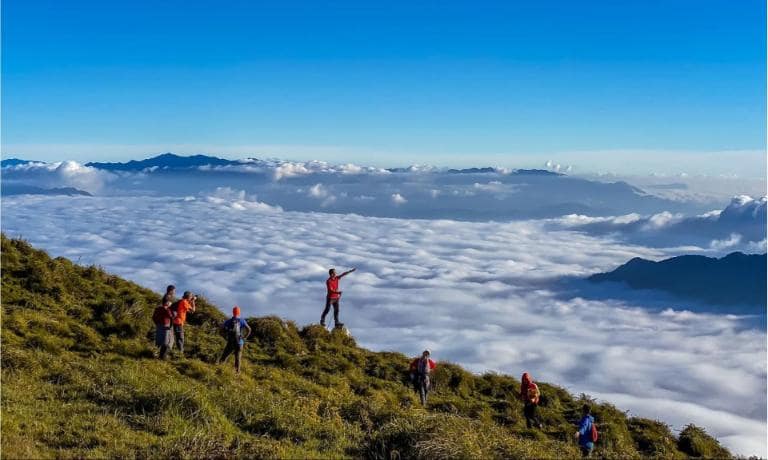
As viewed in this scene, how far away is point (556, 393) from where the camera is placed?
25.2 meters

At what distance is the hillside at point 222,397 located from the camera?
978cm

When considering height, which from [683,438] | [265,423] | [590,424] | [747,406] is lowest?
[747,406]

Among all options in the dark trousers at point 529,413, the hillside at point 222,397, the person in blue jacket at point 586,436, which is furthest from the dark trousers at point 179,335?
the person in blue jacket at point 586,436

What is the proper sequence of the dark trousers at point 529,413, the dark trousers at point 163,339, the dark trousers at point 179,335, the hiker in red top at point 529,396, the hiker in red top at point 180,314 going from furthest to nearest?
1. the dark trousers at point 529,413
2. the hiker in red top at point 529,396
3. the dark trousers at point 179,335
4. the hiker in red top at point 180,314
5. the dark trousers at point 163,339

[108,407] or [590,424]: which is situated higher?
[108,407]

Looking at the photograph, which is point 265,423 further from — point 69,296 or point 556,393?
point 556,393

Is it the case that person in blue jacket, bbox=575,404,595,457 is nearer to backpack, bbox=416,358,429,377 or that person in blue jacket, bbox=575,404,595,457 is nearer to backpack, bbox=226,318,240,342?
backpack, bbox=416,358,429,377

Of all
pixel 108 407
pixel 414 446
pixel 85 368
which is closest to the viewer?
pixel 414 446

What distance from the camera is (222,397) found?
40.8ft

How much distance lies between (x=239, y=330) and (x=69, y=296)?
9186mm

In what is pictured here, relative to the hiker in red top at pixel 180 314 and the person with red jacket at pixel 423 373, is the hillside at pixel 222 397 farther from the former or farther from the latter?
the hiker in red top at pixel 180 314

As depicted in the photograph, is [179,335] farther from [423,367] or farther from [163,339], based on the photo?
[423,367]

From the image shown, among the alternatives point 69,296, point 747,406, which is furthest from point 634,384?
point 69,296

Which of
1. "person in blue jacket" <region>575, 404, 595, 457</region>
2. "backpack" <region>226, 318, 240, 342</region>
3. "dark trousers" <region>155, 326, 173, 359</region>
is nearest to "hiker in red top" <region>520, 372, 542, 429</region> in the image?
"person in blue jacket" <region>575, 404, 595, 457</region>
